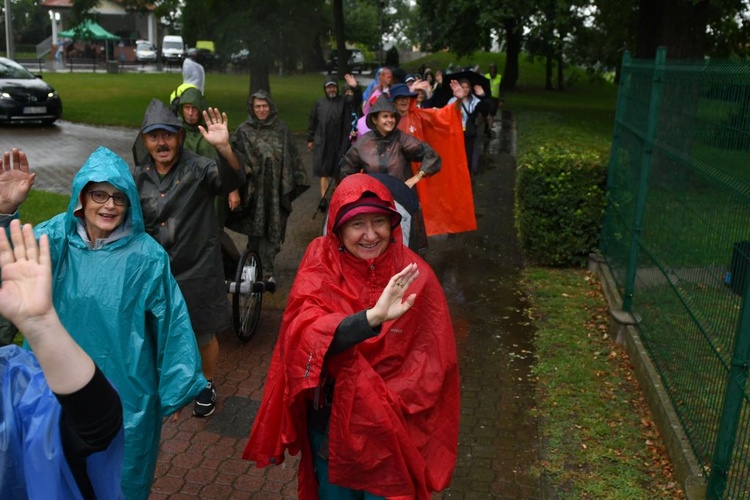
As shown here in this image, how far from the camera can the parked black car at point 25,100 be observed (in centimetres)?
2008

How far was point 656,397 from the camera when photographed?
5527mm

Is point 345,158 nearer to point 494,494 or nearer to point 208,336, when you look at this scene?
point 208,336

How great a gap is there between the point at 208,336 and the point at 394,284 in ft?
8.90

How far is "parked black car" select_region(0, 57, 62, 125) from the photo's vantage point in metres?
20.1

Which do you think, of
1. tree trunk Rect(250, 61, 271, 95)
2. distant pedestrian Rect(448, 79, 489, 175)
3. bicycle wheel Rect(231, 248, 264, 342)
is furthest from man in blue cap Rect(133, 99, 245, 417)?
tree trunk Rect(250, 61, 271, 95)

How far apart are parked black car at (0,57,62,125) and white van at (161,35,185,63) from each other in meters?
34.0

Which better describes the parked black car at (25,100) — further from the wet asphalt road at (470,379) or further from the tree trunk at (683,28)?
the tree trunk at (683,28)

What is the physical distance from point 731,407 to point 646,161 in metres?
2.97

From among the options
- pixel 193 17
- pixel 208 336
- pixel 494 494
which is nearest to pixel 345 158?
pixel 208 336

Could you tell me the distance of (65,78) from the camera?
38.3m

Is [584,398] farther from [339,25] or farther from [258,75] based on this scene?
[339,25]

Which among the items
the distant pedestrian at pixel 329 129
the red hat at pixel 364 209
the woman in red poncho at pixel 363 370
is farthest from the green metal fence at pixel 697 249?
the distant pedestrian at pixel 329 129

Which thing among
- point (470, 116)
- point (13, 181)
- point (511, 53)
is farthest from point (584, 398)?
point (511, 53)

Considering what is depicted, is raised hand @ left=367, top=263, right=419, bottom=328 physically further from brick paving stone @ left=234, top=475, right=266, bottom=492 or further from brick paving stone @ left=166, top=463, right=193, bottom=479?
brick paving stone @ left=166, top=463, right=193, bottom=479
